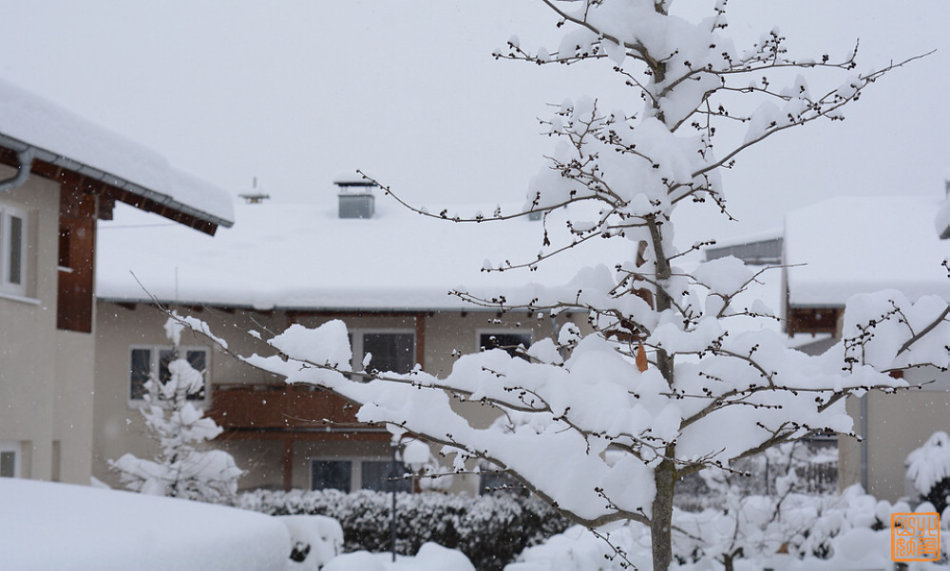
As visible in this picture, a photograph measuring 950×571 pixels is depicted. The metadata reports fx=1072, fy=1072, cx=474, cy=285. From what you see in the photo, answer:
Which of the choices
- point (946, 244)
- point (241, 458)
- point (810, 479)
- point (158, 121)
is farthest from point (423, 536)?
point (158, 121)

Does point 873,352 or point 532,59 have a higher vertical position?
point 532,59

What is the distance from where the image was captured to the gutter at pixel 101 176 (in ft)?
27.1

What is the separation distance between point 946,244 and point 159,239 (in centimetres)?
1504

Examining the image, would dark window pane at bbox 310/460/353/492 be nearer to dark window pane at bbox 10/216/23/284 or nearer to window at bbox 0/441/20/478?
window at bbox 0/441/20/478

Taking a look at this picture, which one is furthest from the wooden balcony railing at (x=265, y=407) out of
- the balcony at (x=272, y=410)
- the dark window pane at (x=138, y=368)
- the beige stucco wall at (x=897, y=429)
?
the beige stucco wall at (x=897, y=429)

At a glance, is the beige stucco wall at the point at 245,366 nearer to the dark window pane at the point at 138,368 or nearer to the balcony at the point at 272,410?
the dark window pane at the point at 138,368

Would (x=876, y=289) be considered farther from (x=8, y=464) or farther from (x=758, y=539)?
(x=8, y=464)

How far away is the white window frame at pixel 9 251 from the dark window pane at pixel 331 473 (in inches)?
438

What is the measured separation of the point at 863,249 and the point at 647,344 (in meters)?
13.5

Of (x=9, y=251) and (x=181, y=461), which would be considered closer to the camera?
(x=9, y=251)

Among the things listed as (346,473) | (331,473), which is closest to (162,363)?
(331,473)

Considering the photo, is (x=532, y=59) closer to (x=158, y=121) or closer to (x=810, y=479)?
(x=810, y=479)

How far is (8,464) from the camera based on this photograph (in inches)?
380

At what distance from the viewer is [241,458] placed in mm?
20047
